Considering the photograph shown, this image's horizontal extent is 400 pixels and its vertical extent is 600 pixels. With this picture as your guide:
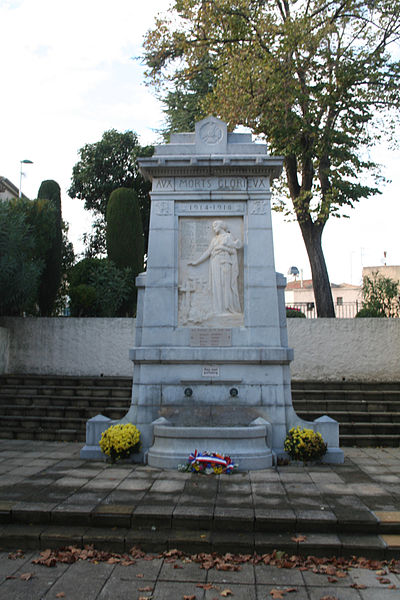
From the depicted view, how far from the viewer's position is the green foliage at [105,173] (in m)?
28.6

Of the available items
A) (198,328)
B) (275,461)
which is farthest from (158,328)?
(275,461)

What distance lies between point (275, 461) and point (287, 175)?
42.6 ft

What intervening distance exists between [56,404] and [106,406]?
3.85 ft

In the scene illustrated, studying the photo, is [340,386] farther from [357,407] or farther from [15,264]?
[15,264]

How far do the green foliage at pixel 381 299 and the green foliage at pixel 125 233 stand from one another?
8565 millimetres

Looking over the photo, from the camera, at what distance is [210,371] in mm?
8883

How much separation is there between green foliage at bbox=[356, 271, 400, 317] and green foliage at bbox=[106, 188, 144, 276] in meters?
8.56

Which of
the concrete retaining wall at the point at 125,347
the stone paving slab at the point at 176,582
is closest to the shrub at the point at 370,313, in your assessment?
the concrete retaining wall at the point at 125,347

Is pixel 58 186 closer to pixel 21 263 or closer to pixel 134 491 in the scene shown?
pixel 21 263

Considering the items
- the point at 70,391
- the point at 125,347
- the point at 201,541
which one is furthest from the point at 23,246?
the point at 201,541

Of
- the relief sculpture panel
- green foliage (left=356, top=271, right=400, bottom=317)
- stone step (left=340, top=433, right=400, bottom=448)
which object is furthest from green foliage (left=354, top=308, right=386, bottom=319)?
the relief sculpture panel

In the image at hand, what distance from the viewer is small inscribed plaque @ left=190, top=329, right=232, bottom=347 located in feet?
29.5

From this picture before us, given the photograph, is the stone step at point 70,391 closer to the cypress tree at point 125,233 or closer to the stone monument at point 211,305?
the stone monument at point 211,305

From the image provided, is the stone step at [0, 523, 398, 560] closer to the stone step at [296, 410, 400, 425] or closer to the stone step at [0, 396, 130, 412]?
the stone step at [296, 410, 400, 425]
